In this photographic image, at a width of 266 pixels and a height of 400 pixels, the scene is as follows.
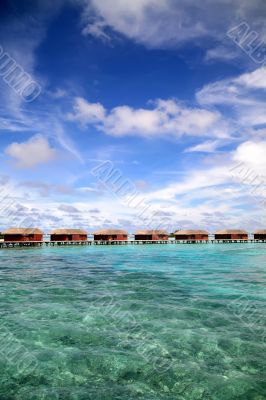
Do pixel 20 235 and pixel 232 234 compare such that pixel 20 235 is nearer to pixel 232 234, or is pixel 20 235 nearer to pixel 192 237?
pixel 192 237

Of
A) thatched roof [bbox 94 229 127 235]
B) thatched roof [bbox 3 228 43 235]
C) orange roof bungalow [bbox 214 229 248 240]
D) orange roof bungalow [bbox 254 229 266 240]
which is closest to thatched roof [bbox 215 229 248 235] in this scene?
orange roof bungalow [bbox 214 229 248 240]

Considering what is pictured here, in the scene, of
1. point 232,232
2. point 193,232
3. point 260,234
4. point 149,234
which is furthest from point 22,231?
point 260,234

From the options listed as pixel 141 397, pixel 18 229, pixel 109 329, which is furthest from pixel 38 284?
pixel 18 229

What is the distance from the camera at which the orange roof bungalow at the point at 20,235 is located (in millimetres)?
71500

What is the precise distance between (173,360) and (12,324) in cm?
581

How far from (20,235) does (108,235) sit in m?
22.3

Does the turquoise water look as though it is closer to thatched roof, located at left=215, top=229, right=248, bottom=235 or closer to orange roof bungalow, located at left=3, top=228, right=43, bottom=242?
orange roof bungalow, located at left=3, top=228, right=43, bottom=242

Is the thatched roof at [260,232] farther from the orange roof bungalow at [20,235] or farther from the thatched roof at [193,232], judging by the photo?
the orange roof bungalow at [20,235]

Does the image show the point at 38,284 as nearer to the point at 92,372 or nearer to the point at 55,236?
the point at 92,372

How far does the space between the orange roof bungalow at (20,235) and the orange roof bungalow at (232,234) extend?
5114 cm

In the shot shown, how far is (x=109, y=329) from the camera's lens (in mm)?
10523

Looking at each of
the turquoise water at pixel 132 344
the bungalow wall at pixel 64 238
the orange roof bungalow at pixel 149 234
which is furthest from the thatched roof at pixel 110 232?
the turquoise water at pixel 132 344

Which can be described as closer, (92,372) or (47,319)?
(92,372)

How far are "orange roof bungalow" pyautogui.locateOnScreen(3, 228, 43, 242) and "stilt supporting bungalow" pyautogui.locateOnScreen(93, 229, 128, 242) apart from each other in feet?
53.5
